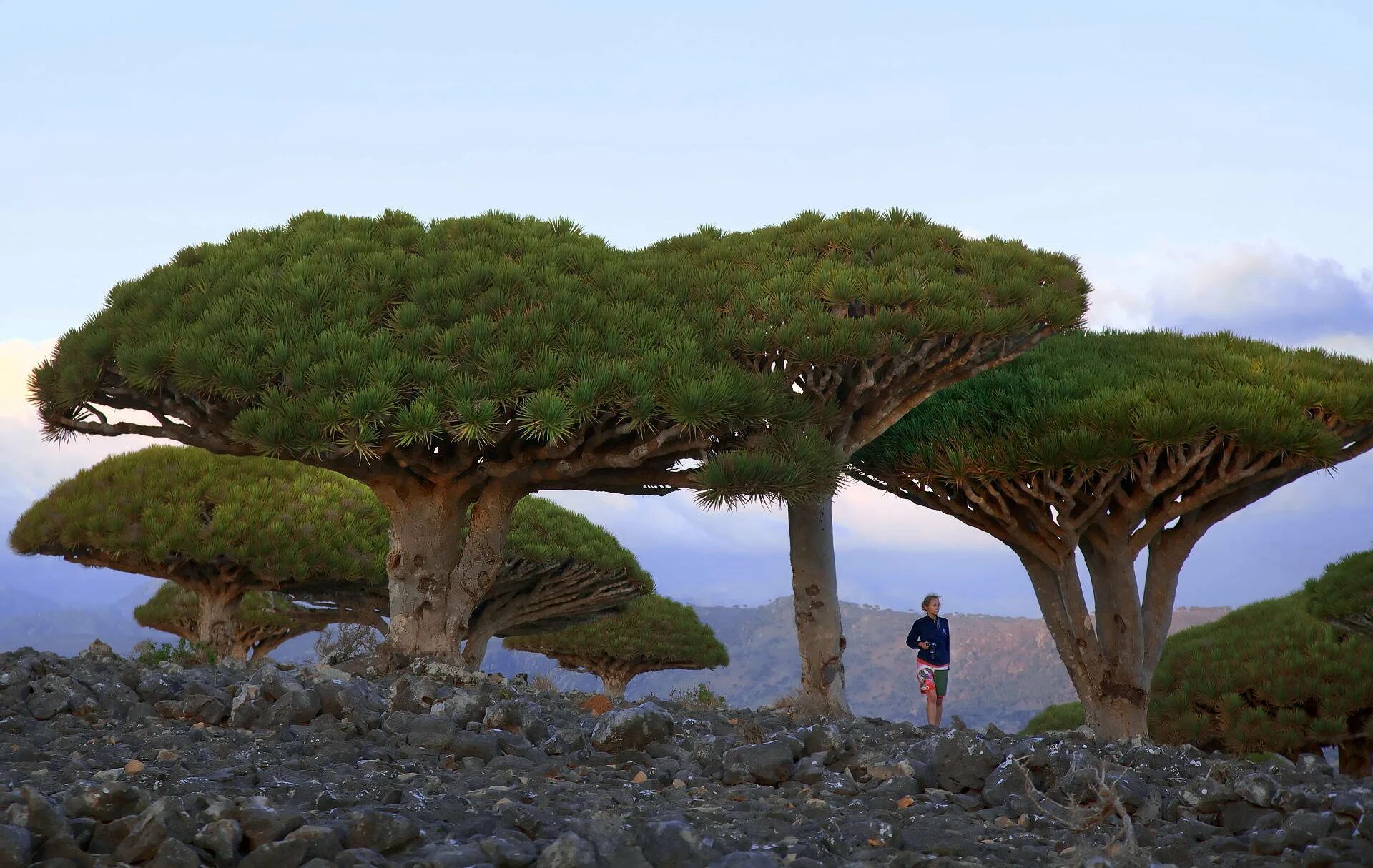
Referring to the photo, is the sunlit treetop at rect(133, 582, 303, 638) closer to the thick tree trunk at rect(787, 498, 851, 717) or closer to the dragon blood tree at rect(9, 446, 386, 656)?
the dragon blood tree at rect(9, 446, 386, 656)

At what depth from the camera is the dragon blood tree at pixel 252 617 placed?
1202 inches

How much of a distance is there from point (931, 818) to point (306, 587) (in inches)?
845

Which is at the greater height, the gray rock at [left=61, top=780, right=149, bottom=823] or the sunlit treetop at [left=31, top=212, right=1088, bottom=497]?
the sunlit treetop at [left=31, top=212, right=1088, bottom=497]

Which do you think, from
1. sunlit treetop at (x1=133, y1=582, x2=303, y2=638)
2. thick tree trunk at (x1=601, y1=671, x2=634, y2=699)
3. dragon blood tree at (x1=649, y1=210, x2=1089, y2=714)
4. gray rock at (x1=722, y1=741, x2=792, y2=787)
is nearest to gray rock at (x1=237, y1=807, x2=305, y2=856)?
gray rock at (x1=722, y1=741, x2=792, y2=787)

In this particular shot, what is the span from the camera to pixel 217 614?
23281mm

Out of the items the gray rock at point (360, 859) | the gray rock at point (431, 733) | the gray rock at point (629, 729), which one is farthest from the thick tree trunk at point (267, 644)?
the gray rock at point (360, 859)

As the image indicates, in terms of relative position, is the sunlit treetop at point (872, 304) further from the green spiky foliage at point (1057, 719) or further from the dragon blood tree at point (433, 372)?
the green spiky foliage at point (1057, 719)

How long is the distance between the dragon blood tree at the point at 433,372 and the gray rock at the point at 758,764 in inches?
168

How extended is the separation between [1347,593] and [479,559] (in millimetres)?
14613

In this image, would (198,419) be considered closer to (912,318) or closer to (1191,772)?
(912,318)

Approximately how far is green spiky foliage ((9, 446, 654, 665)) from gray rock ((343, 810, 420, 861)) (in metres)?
18.7

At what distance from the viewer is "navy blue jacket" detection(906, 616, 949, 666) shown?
1326cm

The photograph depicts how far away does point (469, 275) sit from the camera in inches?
473

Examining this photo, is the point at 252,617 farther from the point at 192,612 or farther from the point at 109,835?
the point at 109,835
